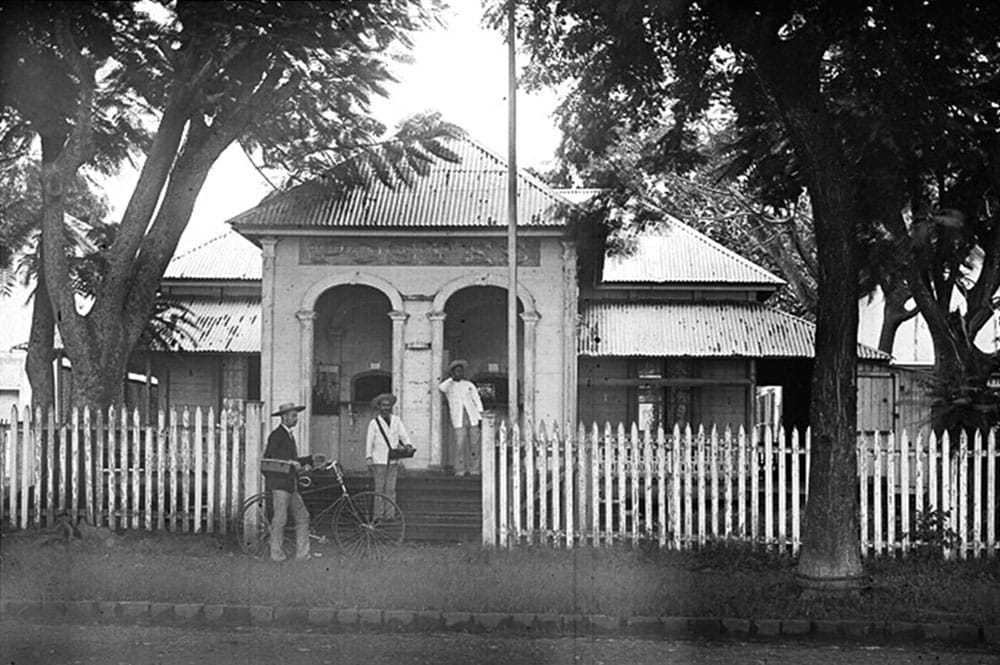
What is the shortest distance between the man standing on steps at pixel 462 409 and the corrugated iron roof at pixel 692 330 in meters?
6.45

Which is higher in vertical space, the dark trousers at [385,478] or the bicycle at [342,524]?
the dark trousers at [385,478]

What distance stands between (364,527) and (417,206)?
21.4ft

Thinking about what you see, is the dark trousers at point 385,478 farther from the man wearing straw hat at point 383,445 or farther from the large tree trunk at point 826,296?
the large tree trunk at point 826,296

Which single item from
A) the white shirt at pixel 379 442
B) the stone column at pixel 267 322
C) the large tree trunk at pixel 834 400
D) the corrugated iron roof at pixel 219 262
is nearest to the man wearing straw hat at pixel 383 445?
the white shirt at pixel 379 442

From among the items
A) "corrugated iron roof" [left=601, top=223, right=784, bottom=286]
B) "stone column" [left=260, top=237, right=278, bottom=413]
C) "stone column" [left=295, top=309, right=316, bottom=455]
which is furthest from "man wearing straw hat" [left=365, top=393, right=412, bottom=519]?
"corrugated iron roof" [left=601, top=223, right=784, bottom=286]

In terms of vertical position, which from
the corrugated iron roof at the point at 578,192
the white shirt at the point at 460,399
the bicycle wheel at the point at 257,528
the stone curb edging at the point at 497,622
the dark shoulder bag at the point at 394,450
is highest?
the corrugated iron roof at the point at 578,192

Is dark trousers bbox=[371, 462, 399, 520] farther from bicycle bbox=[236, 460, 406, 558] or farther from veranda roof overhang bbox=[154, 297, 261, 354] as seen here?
veranda roof overhang bbox=[154, 297, 261, 354]

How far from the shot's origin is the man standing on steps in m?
17.5

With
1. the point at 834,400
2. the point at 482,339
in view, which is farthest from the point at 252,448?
the point at 482,339

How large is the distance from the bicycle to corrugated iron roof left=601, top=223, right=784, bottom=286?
470 inches

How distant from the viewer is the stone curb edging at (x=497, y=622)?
A: 10.4m

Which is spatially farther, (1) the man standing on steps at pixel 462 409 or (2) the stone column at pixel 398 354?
(2) the stone column at pixel 398 354

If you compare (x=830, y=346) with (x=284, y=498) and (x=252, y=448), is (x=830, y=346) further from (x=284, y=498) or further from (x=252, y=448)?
(x=252, y=448)

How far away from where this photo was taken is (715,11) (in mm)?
12297
